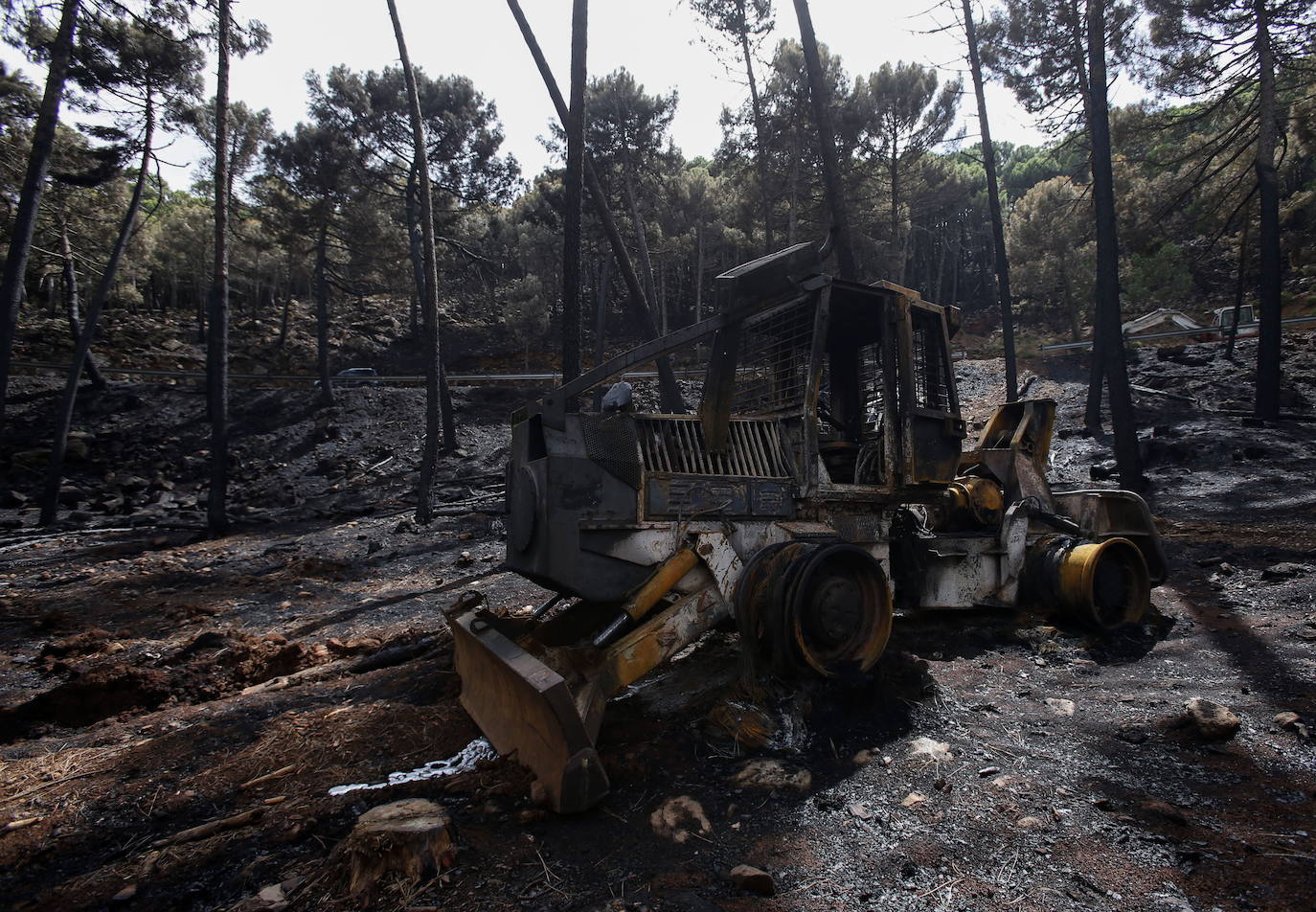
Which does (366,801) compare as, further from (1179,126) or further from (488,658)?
(1179,126)

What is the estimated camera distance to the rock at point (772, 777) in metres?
3.31

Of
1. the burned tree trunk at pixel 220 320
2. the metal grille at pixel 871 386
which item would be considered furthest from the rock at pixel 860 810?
the burned tree trunk at pixel 220 320

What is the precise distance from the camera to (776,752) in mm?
3615

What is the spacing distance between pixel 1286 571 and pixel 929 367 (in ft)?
15.4

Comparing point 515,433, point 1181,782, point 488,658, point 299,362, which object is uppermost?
point 299,362

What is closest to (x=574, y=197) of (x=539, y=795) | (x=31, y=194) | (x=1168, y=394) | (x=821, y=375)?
(x=821, y=375)

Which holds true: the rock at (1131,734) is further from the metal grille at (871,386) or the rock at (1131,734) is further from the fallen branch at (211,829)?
the fallen branch at (211,829)

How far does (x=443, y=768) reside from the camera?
3.61 m

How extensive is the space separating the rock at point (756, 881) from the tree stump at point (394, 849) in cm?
107

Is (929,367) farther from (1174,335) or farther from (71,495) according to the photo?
(1174,335)

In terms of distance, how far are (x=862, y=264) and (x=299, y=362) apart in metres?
26.2

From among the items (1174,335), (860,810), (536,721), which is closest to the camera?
(860,810)

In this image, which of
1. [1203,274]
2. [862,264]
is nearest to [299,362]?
[862,264]

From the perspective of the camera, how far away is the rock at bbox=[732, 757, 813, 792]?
3.31 metres
